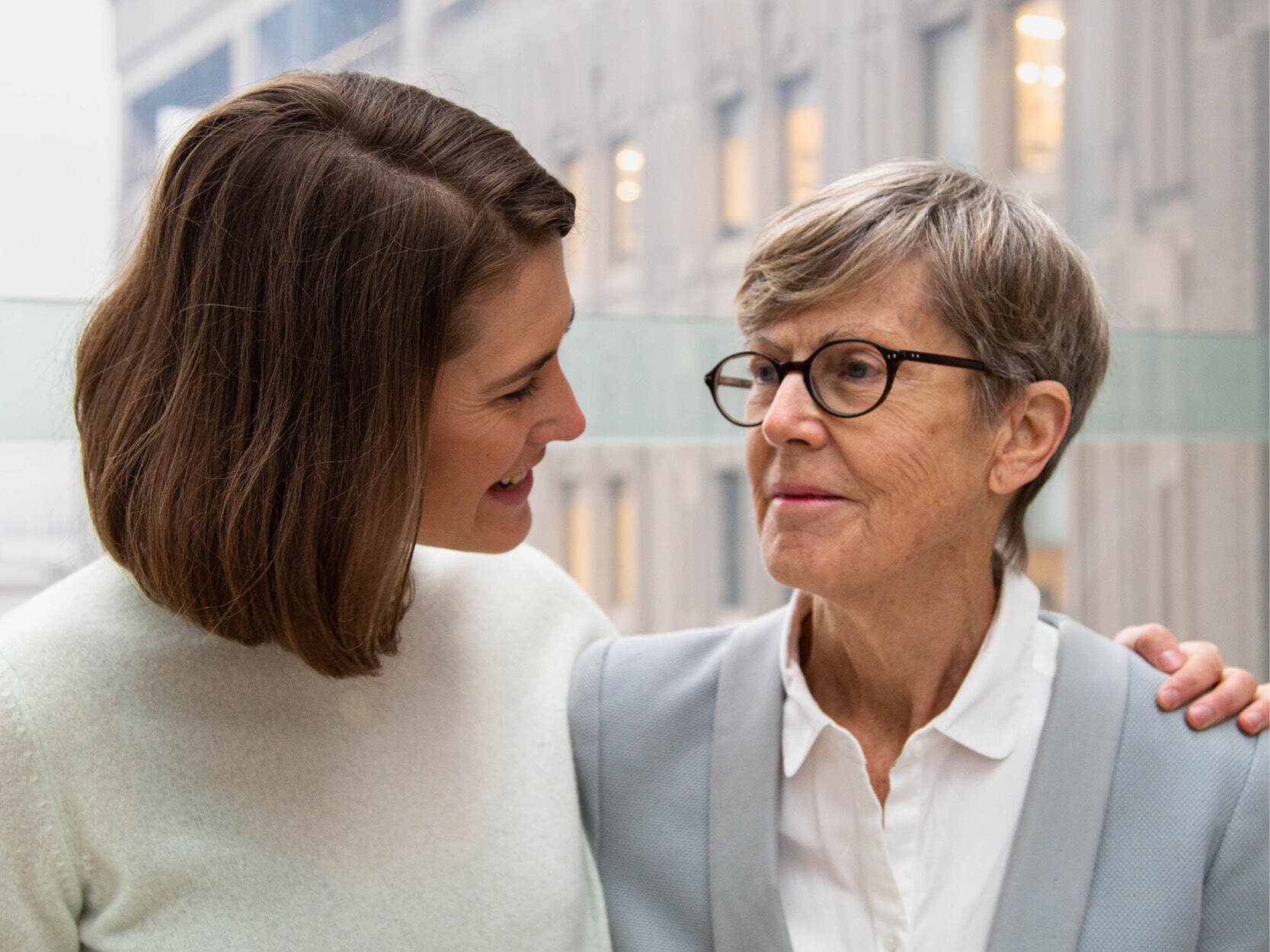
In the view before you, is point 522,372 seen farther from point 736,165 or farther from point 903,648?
point 736,165

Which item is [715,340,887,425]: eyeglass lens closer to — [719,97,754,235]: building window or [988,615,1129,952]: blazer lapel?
[988,615,1129,952]: blazer lapel

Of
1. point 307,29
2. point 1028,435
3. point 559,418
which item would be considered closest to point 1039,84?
point 307,29

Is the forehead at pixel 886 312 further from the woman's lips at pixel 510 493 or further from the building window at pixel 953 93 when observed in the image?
the building window at pixel 953 93

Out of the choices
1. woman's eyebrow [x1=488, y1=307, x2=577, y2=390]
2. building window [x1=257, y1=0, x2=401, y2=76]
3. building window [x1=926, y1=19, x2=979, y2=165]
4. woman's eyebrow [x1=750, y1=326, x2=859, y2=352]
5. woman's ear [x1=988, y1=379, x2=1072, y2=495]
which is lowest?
woman's ear [x1=988, y1=379, x2=1072, y2=495]

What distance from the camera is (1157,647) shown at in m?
1.59

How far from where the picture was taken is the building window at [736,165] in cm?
342

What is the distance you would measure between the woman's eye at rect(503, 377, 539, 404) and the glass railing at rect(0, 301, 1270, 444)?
51cm

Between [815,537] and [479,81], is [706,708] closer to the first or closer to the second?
[815,537]

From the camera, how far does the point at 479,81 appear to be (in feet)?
9.41

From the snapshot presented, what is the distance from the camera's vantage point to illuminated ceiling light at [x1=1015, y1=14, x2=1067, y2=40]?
12.5ft

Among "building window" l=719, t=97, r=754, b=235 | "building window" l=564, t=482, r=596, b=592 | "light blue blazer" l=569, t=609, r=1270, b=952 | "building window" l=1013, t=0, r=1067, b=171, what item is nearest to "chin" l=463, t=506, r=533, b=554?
"light blue blazer" l=569, t=609, r=1270, b=952

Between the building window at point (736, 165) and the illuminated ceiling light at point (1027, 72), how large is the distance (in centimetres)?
102

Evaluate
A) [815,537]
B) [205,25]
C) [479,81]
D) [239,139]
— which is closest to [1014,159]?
[479,81]

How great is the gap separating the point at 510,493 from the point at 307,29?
1422 millimetres
